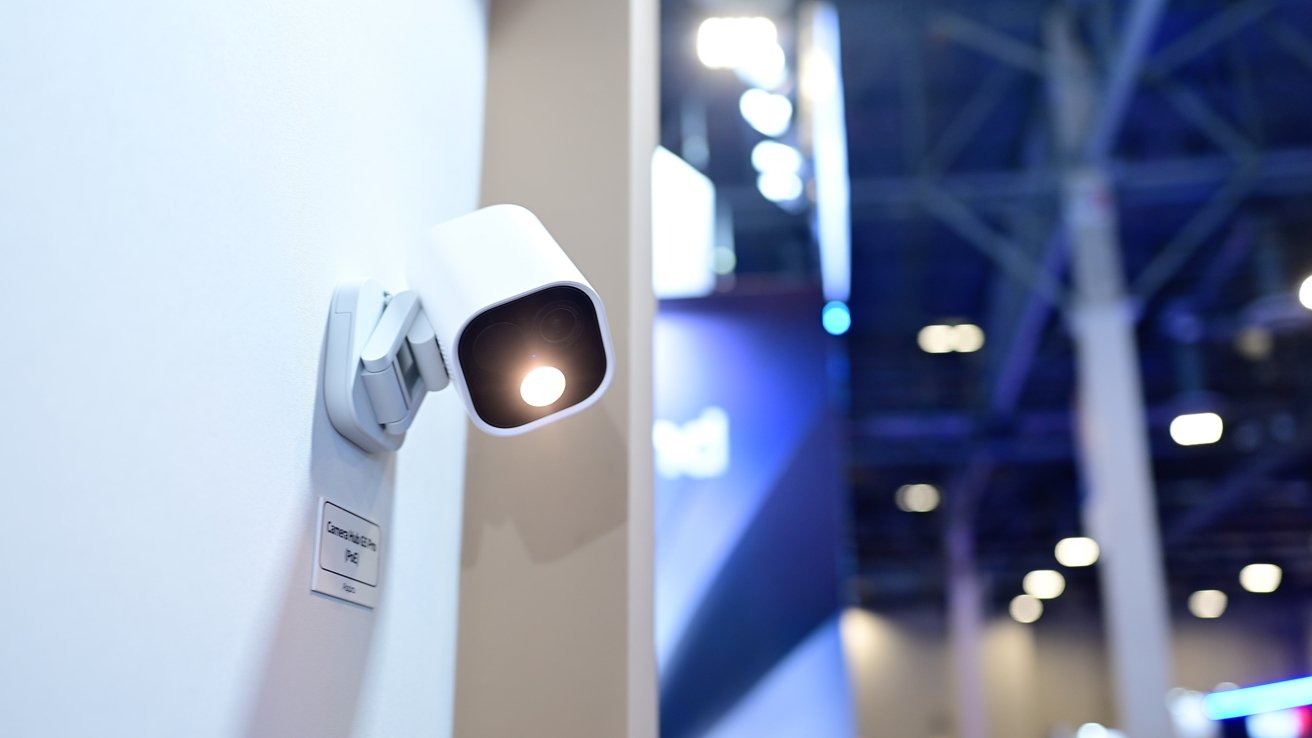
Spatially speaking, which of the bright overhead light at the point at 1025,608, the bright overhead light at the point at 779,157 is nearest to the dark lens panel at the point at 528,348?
the bright overhead light at the point at 779,157

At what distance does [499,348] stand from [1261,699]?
1732mm

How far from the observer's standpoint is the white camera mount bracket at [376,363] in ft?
4.00

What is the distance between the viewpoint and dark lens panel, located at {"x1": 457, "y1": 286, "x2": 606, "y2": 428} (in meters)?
1.22

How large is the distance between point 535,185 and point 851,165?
24.8 feet

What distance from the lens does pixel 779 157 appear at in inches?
249

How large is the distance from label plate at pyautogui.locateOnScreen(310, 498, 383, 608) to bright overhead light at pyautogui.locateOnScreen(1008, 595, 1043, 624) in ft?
63.5

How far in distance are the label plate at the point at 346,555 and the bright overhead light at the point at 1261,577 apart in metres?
19.7

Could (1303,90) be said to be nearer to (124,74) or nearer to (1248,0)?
(1248,0)

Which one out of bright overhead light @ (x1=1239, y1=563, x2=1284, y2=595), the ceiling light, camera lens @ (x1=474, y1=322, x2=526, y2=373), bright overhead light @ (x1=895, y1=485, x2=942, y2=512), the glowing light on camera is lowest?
the glowing light on camera

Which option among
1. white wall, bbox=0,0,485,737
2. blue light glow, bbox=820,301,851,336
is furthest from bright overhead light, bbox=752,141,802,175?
white wall, bbox=0,0,485,737

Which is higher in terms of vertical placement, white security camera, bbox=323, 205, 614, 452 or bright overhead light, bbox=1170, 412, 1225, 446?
bright overhead light, bbox=1170, 412, 1225, 446

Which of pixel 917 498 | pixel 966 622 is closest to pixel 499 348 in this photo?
pixel 917 498

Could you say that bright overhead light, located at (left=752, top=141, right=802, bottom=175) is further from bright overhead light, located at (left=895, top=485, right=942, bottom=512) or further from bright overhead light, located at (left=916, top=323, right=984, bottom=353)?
bright overhead light, located at (left=895, top=485, right=942, bottom=512)

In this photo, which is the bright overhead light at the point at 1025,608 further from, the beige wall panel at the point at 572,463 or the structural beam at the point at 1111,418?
the beige wall panel at the point at 572,463
